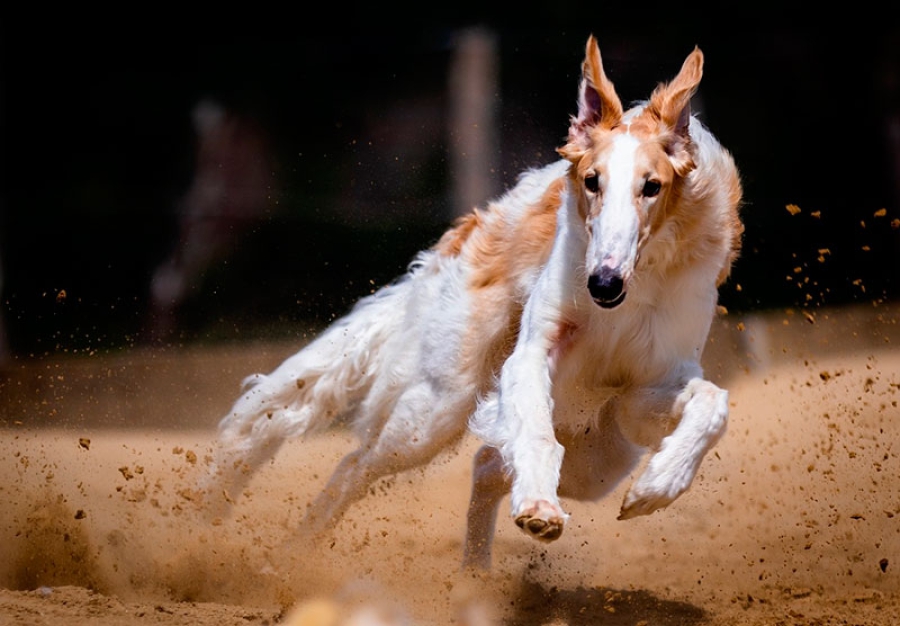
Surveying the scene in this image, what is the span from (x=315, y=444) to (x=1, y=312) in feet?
9.64

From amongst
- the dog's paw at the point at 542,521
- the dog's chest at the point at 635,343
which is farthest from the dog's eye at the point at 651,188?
the dog's paw at the point at 542,521

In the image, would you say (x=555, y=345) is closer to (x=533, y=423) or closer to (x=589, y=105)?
(x=533, y=423)

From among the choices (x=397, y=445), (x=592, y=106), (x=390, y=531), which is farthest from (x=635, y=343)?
(x=390, y=531)

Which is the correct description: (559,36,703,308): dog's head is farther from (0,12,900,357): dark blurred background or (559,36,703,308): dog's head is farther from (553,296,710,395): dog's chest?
(0,12,900,357): dark blurred background

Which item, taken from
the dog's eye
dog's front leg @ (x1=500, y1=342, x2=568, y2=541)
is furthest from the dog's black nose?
dog's front leg @ (x1=500, y1=342, x2=568, y2=541)

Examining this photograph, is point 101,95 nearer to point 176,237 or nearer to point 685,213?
point 176,237

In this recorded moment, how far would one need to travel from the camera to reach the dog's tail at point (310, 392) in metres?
4.63

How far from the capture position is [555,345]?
3773mm

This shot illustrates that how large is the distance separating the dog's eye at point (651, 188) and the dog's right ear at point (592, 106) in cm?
31

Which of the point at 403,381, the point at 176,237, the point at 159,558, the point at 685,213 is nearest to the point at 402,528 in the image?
the point at 403,381

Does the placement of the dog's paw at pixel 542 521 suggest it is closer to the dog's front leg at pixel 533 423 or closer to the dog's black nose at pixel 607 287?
the dog's front leg at pixel 533 423

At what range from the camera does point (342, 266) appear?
23.7ft

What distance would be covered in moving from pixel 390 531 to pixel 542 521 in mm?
1807

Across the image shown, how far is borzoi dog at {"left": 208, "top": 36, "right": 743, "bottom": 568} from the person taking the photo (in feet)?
10.9
